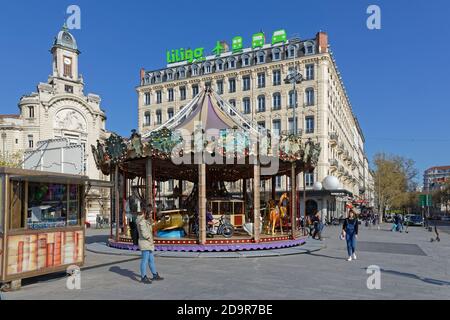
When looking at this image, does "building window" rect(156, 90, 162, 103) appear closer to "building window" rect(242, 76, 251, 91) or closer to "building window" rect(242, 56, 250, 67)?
"building window" rect(242, 76, 251, 91)

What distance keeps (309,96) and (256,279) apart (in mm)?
40929

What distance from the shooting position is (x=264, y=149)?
16641mm

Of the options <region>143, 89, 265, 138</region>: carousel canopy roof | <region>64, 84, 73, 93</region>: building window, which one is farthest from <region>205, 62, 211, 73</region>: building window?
<region>143, 89, 265, 138</region>: carousel canopy roof

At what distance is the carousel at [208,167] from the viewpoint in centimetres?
1600

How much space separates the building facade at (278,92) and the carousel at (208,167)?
77.3ft

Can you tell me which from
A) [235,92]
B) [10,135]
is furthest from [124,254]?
[10,135]

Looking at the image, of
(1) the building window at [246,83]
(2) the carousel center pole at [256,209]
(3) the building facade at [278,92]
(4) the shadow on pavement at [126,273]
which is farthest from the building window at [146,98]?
(4) the shadow on pavement at [126,273]

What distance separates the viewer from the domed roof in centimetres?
5766

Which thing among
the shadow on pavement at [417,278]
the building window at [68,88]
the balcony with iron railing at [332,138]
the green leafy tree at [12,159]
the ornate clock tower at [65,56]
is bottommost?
the shadow on pavement at [417,278]

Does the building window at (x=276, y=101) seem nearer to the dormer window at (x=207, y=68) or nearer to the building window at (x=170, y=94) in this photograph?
the dormer window at (x=207, y=68)

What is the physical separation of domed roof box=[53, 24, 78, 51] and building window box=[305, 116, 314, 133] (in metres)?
35.3

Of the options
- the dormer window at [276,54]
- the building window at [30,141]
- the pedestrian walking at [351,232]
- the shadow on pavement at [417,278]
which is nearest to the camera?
the shadow on pavement at [417,278]
